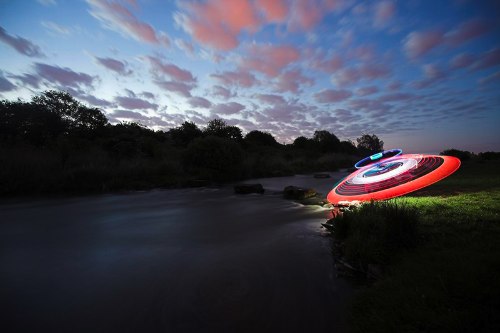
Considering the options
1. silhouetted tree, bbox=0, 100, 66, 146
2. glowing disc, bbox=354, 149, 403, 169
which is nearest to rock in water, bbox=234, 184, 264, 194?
glowing disc, bbox=354, 149, 403, 169

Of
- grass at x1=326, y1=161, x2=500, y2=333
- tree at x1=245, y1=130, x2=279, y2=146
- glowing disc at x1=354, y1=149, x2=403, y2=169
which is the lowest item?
grass at x1=326, y1=161, x2=500, y2=333

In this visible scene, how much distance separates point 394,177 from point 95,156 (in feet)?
87.4

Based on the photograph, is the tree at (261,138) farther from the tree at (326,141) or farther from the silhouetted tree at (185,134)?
the silhouetted tree at (185,134)

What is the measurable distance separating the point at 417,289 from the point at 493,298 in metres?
0.76

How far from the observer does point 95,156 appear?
25.1 meters

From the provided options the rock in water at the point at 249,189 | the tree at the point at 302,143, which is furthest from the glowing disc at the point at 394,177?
the tree at the point at 302,143

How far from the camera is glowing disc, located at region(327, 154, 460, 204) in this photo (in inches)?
329

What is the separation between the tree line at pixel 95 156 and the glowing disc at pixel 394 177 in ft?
54.1

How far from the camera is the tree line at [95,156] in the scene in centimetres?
1911

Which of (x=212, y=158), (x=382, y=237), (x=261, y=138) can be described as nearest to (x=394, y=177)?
(x=382, y=237)

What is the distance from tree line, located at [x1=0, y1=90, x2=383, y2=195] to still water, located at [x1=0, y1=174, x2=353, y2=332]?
Answer: 382 inches

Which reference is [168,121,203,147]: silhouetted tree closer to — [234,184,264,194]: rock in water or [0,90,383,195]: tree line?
[0,90,383,195]: tree line

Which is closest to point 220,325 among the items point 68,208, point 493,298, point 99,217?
point 493,298

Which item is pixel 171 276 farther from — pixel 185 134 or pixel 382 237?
pixel 185 134
